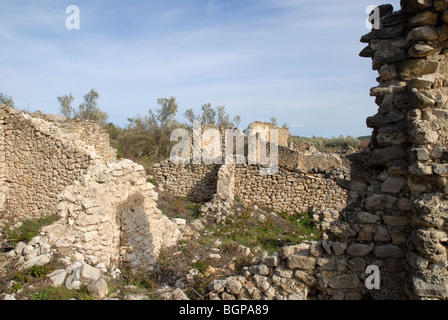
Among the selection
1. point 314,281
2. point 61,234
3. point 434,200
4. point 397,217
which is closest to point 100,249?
point 61,234

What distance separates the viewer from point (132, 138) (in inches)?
763

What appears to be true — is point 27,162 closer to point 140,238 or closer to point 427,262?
point 140,238

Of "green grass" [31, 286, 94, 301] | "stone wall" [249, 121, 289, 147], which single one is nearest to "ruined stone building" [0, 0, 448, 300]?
"green grass" [31, 286, 94, 301]

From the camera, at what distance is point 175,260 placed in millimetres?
6074

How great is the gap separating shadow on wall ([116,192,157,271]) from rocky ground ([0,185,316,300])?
278 millimetres

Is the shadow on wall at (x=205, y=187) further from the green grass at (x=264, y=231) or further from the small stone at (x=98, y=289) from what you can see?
the small stone at (x=98, y=289)

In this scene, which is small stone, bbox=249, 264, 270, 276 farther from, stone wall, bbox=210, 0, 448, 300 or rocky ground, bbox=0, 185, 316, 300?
rocky ground, bbox=0, 185, 316, 300

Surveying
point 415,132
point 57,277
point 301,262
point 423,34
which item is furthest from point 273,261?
point 423,34

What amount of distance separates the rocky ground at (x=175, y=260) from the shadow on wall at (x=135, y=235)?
0.28 metres

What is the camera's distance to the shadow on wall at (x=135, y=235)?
5707mm

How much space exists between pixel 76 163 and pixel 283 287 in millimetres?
5614

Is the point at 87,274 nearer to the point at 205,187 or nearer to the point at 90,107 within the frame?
the point at 205,187

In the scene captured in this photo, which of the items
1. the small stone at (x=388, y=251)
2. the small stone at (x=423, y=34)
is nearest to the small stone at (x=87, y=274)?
the small stone at (x=388, y=251)

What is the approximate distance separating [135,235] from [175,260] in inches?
36.0
